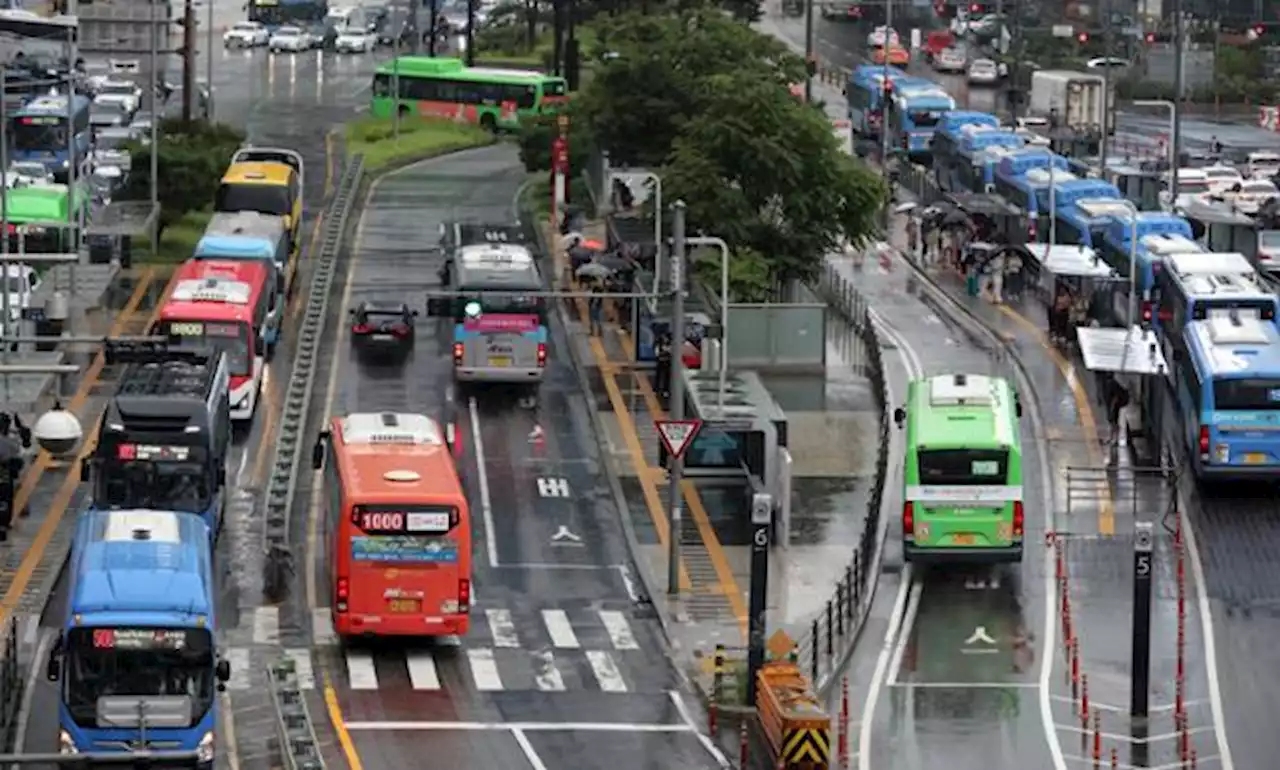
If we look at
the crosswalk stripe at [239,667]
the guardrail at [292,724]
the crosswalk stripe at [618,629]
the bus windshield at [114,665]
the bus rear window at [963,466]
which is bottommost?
the crosswalk stripe at [239,667]

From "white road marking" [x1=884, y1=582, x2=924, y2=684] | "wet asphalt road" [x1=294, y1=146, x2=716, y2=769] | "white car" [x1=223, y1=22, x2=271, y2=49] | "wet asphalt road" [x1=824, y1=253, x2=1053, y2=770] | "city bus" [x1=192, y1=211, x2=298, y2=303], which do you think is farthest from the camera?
"white car" [x1=223, y1=22, x2=271, y2=49]

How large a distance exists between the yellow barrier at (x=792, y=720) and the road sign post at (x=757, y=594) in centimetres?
69

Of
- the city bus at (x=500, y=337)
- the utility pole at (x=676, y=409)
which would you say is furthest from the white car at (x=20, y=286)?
the utility pole at (x=676, y=409)

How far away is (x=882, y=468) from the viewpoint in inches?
2766

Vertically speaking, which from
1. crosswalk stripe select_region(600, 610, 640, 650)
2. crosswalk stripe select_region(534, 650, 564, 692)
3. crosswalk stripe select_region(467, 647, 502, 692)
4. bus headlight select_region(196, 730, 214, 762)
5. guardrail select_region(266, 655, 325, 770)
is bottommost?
crosswalk stripe select_region(534, 650, 564, 692)

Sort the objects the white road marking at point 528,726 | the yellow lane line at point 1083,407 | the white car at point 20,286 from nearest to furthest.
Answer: the white road marking at point 528,726
the yellow lane line at point 1083,407
the white car at point 20,286

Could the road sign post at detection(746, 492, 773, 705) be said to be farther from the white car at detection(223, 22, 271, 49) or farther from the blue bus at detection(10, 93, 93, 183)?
the white car at detection(223, 22, 271, 49)

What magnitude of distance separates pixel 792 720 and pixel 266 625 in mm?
13870

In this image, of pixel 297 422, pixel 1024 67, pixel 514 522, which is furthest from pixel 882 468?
pixel 1024 67

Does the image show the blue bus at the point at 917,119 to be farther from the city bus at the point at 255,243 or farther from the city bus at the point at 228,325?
Result: the city bus at the point at 228,325

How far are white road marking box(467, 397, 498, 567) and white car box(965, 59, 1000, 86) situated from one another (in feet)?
288

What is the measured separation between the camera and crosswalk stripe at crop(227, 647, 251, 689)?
56.4m

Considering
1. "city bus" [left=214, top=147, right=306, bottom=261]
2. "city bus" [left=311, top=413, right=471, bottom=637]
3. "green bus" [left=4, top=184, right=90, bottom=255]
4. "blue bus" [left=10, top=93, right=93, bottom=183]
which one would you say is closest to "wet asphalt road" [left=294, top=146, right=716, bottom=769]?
"city bus" [left=311, top=413, right=471, bottom=637]

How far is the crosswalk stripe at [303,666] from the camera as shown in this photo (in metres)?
56.1
